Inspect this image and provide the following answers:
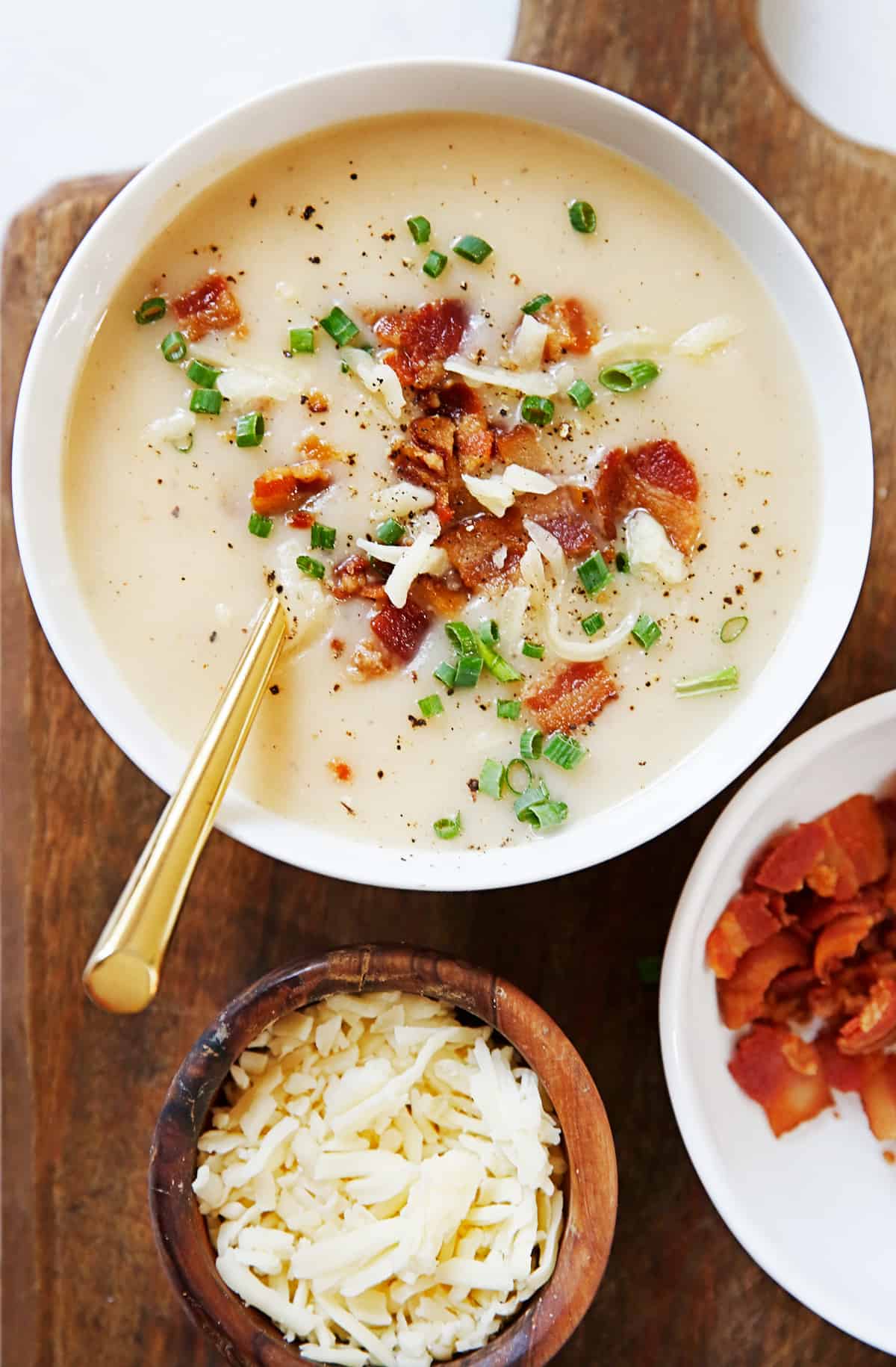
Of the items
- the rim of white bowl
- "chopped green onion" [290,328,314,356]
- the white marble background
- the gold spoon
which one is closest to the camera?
the gold spoon

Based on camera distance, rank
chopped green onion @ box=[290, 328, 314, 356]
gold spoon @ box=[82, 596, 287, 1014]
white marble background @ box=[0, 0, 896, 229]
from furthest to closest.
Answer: white marble background @ box=[0, 0, 896, 229] → chopped green onion @ box=[290, 328, 314, 356] → gold spoon @ box=[82, 596, 287, 1014]

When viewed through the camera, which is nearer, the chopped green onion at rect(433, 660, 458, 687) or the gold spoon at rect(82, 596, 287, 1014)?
the gold spoon at rect(82, 596, 287, 1014)

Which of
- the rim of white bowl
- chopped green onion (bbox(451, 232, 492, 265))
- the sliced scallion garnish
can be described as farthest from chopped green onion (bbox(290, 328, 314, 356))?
the rim of white bowl

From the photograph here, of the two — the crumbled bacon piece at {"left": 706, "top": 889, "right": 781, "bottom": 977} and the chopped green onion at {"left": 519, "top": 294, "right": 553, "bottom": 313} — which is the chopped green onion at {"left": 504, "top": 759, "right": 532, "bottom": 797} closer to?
the crumbled bacon piece at {"left": 706, "top": 889, "right": 781, "bottom": 977}

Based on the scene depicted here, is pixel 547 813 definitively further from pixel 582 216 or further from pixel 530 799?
pixel 582 216

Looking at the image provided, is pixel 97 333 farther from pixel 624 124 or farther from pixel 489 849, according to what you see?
pixel 489 849

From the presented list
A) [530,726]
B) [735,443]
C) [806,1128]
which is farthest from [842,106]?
[806,1128]

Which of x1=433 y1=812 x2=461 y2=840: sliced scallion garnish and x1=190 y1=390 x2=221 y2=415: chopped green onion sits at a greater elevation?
x1=190 y1=390 x2=221 y2=415: chopped green onion

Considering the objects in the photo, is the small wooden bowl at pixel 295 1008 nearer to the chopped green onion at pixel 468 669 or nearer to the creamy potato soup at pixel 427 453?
the creamy potato soup at pixel 427 453
